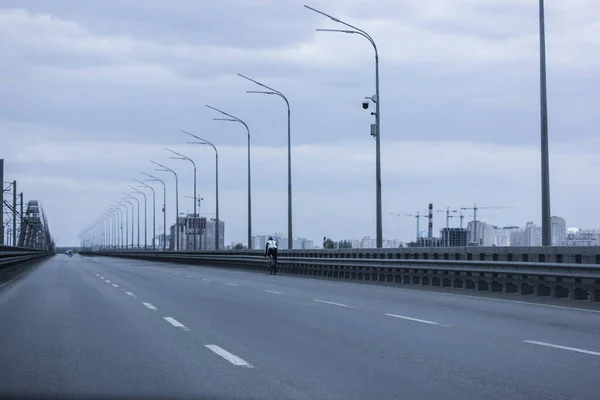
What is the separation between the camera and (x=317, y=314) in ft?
52.4

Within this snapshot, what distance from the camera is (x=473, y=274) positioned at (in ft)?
76.1

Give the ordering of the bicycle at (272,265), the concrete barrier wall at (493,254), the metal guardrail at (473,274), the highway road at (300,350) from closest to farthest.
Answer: the highway road at (300,350) < the concrete barrier wall at (493,254) < the metal guardrail at (473,274) < the bicycle at (272,265)

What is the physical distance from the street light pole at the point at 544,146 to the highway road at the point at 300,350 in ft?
9.74

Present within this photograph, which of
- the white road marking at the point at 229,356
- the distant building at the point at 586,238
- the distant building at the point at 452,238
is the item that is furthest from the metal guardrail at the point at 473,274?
the white road marking at the point at 229,356

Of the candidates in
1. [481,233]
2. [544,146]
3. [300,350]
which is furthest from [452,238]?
[300,350]

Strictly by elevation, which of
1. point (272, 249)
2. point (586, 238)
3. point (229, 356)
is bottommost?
point (229, 356)

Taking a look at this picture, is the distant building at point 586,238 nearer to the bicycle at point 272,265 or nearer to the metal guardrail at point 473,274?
the metal guardrail at point 473,274

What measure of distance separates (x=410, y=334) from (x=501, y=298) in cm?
839

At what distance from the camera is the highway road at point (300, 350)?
26.8 ft

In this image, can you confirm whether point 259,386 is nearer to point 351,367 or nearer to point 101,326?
point 351,367

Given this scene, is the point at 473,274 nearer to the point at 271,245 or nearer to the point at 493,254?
the point at 493,254

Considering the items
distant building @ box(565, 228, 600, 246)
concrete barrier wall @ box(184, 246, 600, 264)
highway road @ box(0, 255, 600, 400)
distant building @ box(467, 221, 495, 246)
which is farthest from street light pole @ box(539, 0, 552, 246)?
distant building @ box(467, 221, 495, 246)

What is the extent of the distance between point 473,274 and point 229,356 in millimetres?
13943

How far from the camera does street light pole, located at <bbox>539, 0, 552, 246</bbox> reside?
2102 cm
